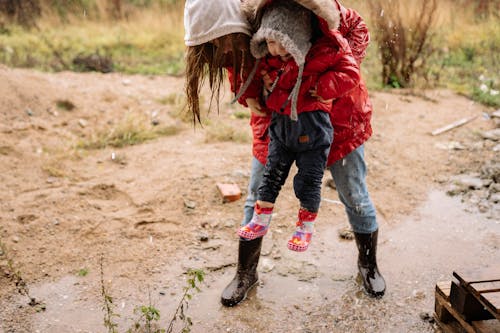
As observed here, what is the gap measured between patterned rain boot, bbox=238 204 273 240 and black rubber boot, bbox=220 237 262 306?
162mm

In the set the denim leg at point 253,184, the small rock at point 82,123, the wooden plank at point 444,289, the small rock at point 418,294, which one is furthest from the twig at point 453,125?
the small rock at point 82,123

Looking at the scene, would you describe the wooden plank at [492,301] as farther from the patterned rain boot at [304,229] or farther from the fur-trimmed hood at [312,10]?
the fur-trimmed hood at [312,10]

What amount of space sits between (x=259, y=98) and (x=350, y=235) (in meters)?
1.47

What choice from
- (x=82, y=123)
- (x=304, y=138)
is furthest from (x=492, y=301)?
(x=82, y=123)

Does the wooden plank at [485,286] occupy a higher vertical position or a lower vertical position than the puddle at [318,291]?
higher

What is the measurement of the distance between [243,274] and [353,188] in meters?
0.80

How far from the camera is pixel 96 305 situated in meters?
2.72

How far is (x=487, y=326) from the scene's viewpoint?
2.19 metres

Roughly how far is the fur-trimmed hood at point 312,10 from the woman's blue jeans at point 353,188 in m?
0.71

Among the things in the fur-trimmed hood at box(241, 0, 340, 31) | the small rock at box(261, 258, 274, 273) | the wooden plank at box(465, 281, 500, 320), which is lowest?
the small rock at box(261, 258, 274, 273)

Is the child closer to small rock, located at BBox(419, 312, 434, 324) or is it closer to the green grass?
small rock, located at BBox(419, 312, 434, 324)

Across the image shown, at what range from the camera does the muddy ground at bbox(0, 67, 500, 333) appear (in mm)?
2699

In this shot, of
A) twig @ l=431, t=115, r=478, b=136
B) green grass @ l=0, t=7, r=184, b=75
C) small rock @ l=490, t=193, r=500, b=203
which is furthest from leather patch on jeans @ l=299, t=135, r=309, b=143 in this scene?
green grass @ l=0, t=7, r=184, b=75

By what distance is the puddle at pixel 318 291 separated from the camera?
8.50ft
